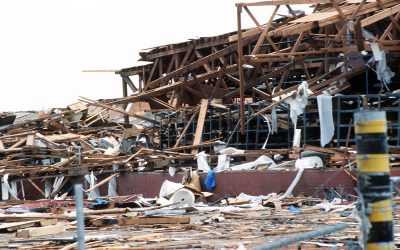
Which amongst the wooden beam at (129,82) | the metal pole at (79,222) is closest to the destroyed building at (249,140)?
the metal pole at (79,222)

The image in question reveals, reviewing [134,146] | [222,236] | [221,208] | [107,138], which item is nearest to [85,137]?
[107,138]

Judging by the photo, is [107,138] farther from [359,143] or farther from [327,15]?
[359,143]

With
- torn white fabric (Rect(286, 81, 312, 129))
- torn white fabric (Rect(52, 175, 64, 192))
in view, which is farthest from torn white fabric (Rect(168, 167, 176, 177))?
torn white fabric (Rect(52, 175, 64, 192))

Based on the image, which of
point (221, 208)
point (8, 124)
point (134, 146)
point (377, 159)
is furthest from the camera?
point (8, 124)

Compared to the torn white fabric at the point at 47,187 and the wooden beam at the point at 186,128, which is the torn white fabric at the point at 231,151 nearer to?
the wooden beam at the point at 186,128

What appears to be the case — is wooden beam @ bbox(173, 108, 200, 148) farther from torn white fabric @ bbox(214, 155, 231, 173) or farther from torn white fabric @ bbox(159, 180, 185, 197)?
torn white fabric @ bbox(159, 180, 185, 197)

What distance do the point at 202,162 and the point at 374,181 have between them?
755 inches

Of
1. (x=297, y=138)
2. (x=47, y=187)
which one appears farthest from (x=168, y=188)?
(x=47, y=187)

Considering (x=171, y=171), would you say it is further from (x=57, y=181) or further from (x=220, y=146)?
(x=57, y=181)

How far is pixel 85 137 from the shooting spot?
113 ft

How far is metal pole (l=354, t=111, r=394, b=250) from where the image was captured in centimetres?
686

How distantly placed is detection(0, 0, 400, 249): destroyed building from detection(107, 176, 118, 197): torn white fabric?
0.04m

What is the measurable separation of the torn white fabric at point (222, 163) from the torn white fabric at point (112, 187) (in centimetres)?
348

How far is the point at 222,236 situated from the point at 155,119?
61.4 ft
